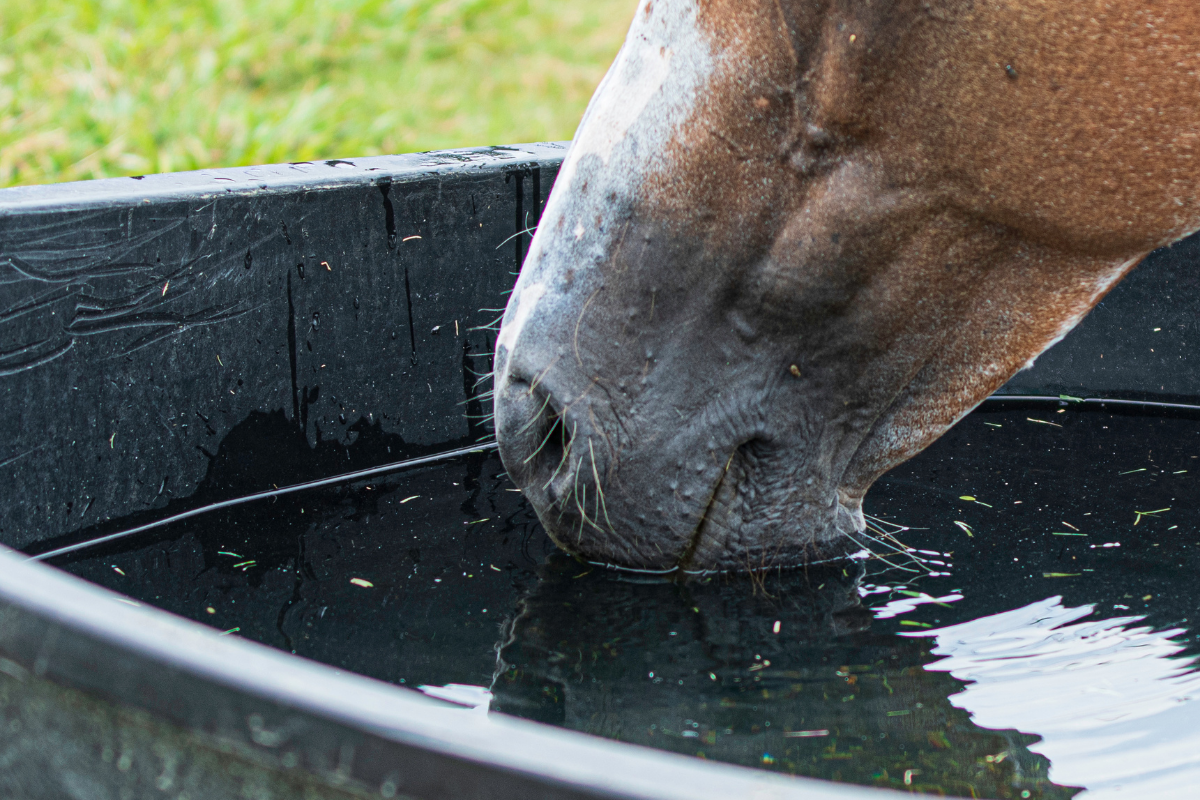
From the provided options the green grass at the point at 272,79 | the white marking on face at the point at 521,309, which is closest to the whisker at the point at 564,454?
the white marking on face at the point at 521,309

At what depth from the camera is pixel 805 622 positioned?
5.37 ft

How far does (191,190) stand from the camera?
185 cm

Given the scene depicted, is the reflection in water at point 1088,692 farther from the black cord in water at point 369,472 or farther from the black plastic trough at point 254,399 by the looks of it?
the black cord in water at point 369,472

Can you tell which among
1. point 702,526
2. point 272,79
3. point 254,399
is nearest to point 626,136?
point 702,526

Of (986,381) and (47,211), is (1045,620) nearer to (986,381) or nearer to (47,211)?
(986,381)

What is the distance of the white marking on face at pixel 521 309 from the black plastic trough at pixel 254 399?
0.54m

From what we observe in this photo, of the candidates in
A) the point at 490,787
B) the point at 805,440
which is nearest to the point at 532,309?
the point at 805,440

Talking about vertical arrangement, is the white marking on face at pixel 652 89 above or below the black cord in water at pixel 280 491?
above

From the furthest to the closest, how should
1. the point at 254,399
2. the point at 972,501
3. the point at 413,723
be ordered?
the point at 972,501 → the point at 254,399 → the point at 413,723

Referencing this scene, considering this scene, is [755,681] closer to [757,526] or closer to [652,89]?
[757,526]

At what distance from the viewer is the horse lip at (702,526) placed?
61.8 inches

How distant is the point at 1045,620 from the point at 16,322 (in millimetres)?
1492

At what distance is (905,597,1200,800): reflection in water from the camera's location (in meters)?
1.33

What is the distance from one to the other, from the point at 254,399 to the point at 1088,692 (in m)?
1.33
